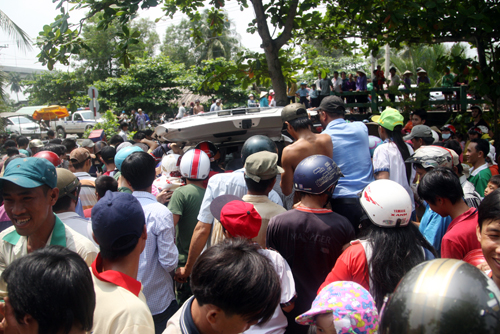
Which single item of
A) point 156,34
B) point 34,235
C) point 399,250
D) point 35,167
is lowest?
point 399,250

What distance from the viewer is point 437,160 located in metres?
3.69

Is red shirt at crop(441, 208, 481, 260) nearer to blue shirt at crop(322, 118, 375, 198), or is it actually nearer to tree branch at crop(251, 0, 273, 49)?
blue shirt at crop(322, 118, 375, 198)

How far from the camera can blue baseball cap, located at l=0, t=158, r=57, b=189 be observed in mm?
2307

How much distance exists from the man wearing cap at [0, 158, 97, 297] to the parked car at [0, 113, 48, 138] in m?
28.5

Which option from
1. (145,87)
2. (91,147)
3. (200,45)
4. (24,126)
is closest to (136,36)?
(91,147)

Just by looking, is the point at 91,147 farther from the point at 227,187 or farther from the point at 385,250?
the point at 385,250

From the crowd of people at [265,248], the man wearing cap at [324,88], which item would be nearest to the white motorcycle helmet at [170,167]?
the crowd of people at [265,248]

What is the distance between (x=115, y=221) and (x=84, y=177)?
118 inches

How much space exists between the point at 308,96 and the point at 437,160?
14155 millimetres

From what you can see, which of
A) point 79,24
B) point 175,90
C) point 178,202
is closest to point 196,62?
point 175,90

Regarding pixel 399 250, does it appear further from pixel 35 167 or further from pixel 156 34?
pixel 156 34

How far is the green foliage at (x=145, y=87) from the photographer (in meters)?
27.5

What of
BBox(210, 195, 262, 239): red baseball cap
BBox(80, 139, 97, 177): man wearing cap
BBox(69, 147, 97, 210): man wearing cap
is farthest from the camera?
BBox(80, 139, 97, 177): man wearing cap

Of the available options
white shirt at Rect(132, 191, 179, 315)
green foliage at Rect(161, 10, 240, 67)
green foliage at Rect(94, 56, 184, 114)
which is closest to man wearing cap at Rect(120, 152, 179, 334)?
white shirt at Rect(132, 191, 179, 315)
